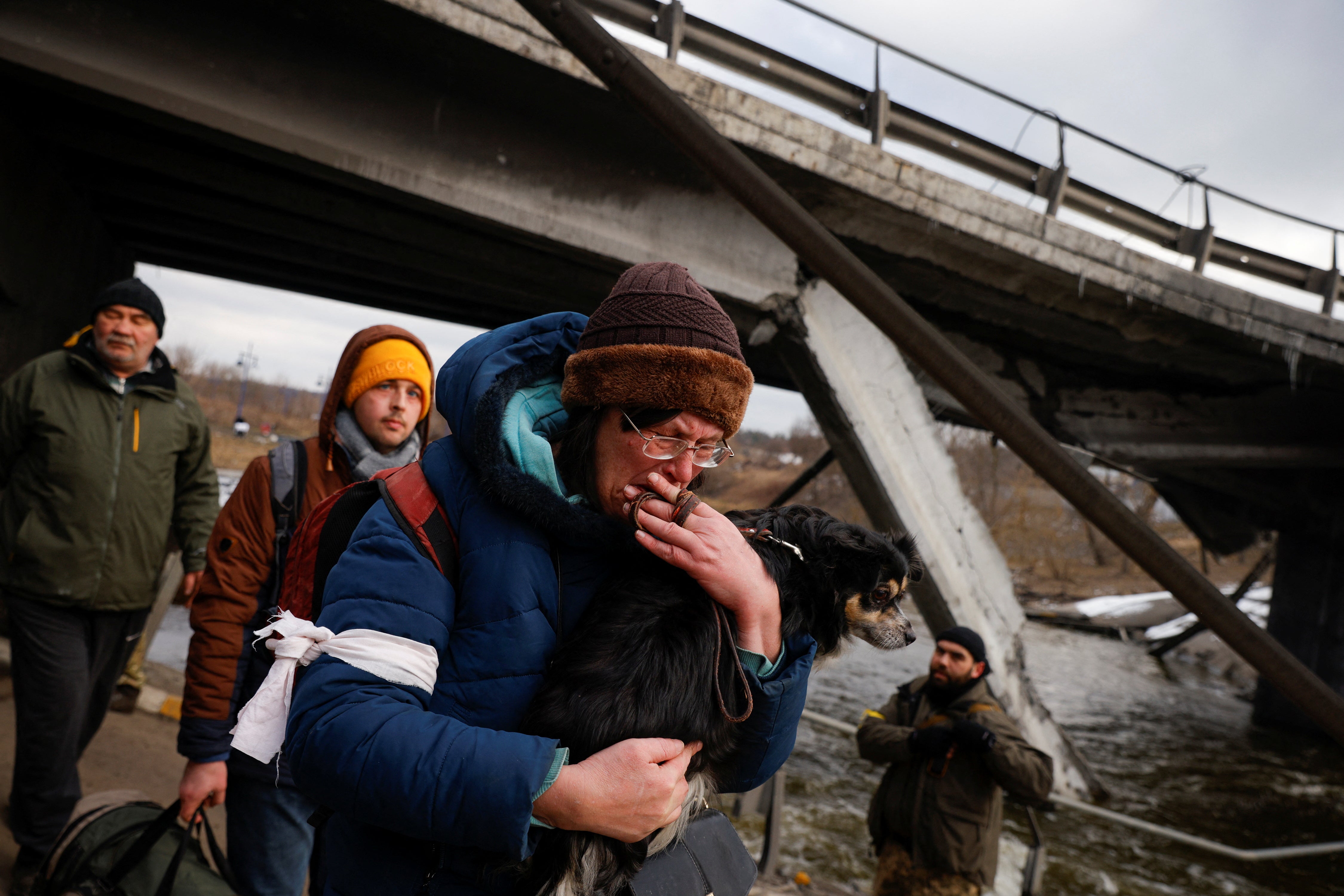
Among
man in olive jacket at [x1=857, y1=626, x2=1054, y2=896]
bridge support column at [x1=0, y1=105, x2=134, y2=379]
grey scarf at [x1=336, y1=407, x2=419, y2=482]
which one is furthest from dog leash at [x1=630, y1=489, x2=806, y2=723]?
bridge support column at [x1=0, y1=105, x2=134, y2=379]

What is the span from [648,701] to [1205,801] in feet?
34.3

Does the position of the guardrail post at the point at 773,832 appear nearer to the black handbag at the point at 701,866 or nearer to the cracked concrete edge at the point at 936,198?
the black handbag at the point at 701,866

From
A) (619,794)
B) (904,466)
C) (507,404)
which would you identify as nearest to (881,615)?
(619,794)

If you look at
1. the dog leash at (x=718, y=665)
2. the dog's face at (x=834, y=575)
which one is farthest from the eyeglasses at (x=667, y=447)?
the dog's face at (x=834, y=575)

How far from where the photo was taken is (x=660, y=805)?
1256mm

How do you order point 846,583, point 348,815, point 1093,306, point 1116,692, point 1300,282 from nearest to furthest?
point 348,815, point 846,583, point 1093,306, point 1300,282, point 1116,692

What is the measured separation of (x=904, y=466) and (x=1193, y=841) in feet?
12.3

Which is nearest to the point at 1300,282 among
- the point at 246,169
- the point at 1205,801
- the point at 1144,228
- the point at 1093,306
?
the point at 1144,228

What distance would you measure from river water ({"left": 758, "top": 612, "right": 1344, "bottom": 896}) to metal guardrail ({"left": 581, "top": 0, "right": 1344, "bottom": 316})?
442cm

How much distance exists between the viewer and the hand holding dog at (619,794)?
1.19 m

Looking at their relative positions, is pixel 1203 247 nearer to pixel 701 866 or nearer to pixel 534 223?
pixel 534 223

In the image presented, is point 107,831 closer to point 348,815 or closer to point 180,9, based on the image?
point 348,815

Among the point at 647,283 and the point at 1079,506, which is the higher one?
the point at 647,283

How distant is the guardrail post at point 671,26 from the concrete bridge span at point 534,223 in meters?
0.48
